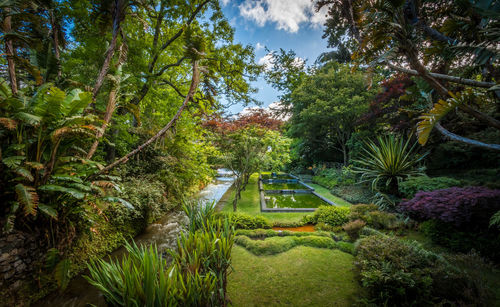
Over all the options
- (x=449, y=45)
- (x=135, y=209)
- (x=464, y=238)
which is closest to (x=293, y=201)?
(x=464, y=238)

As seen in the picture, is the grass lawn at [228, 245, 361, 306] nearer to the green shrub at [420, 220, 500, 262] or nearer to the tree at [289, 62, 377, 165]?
the green shrub at [420, 220, 500, 262]

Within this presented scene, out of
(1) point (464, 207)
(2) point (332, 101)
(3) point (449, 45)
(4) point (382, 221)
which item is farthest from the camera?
(2) point (332, 101)

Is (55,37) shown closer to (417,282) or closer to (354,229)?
(417,282)

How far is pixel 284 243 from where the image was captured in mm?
4133

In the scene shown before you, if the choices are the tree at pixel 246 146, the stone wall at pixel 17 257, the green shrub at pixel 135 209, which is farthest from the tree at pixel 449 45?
the stone wall at pixel 17 257

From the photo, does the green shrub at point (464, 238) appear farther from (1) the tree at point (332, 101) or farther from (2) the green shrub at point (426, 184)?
(1) the tree at point (332, 101)

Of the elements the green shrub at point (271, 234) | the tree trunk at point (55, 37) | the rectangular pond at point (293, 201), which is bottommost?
the rectangular pond at point (293, 201)

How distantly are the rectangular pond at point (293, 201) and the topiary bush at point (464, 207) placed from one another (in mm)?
4055

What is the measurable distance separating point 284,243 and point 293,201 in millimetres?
4939

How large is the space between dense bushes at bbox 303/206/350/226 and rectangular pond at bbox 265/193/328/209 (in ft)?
6.40

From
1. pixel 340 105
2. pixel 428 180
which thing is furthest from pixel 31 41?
pixel 340 105

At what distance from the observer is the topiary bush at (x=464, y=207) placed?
328 cm

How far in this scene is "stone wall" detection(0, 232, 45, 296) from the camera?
2.43 m

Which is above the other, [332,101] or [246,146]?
[332,101]
